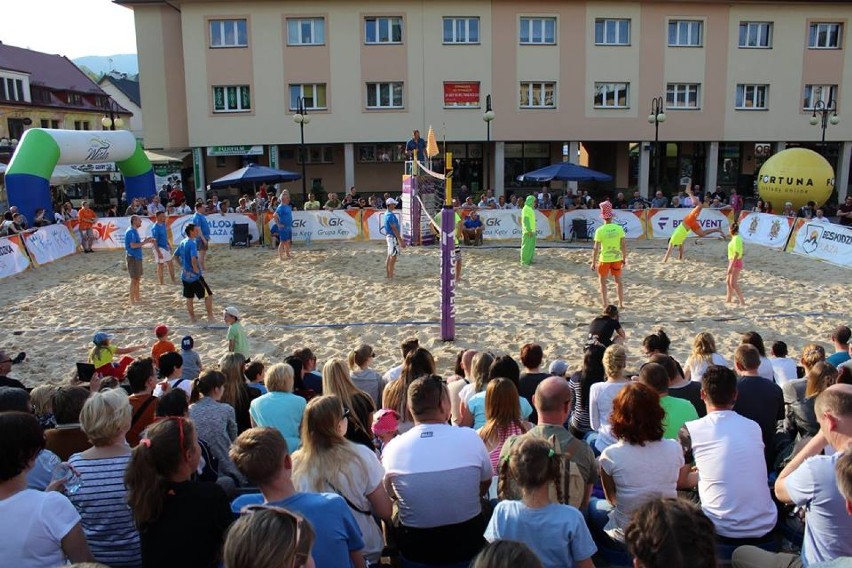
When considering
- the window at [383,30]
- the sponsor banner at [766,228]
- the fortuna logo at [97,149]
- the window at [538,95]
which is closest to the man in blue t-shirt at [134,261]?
the fortuna logo at [97,149]

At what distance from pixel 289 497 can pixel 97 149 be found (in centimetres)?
1984

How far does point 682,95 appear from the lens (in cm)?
2741

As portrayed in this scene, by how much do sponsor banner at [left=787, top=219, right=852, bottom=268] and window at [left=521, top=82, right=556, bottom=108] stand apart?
43.1 ft

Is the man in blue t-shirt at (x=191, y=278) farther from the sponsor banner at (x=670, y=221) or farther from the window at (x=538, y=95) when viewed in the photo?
the window at (x=538, y=95)

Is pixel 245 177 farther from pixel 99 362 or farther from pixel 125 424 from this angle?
pixel 125 424

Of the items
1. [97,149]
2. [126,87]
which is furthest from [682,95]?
[126,87]

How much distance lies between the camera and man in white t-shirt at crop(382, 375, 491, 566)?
3191 mm

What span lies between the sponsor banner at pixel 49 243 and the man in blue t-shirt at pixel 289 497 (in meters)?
14.7

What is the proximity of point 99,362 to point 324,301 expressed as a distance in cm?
498

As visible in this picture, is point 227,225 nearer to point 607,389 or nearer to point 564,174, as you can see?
point 564,174

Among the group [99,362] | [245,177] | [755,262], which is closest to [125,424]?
[99,362]

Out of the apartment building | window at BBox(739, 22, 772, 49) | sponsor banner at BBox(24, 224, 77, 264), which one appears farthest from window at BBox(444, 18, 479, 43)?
sponsor banner at BBox(24, 224, 77, 264)

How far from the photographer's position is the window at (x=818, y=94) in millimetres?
27734

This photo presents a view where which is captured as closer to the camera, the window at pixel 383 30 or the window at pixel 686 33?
the window at pixel 383 30
